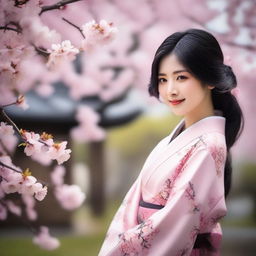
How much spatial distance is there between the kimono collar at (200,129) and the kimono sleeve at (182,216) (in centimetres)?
11

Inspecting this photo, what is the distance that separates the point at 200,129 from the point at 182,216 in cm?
37

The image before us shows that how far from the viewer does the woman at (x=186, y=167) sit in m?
1.60

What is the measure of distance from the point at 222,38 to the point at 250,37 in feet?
0.69

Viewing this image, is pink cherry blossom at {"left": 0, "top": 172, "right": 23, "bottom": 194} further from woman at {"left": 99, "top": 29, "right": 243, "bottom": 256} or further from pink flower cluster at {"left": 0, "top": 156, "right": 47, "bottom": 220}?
woman at {"left": 99, "top": 29, "right": 243, "bottom": 256}

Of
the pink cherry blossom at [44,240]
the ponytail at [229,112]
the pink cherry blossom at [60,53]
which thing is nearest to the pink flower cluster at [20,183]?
the pink cherry blossom at [60,53]

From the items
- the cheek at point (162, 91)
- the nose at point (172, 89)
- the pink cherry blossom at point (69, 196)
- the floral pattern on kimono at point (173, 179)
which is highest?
the pink cherry blossom at point (69, 196)

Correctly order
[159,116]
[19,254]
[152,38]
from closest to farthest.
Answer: [152,38] → [19,254] → [159,116]

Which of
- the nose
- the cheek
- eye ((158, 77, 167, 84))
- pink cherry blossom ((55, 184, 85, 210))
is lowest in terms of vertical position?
the nose

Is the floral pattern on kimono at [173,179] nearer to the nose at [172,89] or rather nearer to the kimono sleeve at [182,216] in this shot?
the kimono sleeve at [182,216]

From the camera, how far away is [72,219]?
20.7 ft

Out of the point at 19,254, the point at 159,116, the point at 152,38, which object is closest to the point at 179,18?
the point at 152,38

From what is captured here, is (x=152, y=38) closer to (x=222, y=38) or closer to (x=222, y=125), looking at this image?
(x=222, y=38)

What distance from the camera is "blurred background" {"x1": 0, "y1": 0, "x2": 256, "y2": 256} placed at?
144 inches

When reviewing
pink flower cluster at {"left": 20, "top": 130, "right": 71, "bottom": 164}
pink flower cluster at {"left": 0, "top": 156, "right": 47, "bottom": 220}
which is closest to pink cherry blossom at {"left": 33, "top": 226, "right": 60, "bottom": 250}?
pink flower cluster at {"left": 0, "top": 156, "right": 47, "bottom": 220}
